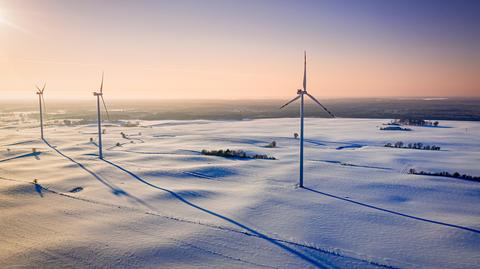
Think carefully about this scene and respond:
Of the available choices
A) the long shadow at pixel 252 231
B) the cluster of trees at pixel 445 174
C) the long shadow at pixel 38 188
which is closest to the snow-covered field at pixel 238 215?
the long shadow at pixel 252 231

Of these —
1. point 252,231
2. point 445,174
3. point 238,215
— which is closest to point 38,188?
point 238,215

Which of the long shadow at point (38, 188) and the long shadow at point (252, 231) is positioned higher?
the long shadow at point (38, 188)

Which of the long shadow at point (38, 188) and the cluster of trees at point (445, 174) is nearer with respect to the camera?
the long shadow at point (38, 188)

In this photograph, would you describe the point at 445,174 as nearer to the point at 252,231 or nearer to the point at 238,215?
the point at 238,215

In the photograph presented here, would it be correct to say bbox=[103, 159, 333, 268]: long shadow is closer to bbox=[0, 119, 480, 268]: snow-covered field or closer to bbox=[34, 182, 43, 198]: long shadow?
bbox=[0, 119, 480, 268]: snow-covered field

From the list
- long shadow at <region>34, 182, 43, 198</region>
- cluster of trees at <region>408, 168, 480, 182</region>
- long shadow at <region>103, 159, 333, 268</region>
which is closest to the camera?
long shadow at <region>103, 159, 333, 268</region>

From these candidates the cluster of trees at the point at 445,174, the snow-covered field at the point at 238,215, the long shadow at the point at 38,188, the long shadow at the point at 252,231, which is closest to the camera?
the long shadow at the point at 252,231

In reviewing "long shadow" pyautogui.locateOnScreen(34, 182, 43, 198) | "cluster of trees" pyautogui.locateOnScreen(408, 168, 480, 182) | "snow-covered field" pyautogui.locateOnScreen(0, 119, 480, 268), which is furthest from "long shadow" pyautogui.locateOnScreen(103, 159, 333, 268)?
"cluster of trees" pyautogui.locateOnScreen(408, 168, 480, 182)

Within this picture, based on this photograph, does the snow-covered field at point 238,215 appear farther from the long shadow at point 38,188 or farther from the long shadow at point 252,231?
the long shadow at point 38,188
